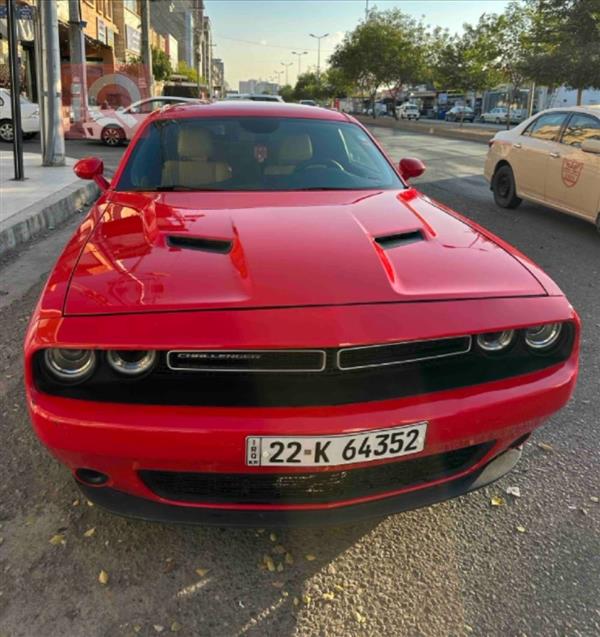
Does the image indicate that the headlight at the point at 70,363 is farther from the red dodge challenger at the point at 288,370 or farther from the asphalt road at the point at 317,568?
the asphalt road at the point at 317,568

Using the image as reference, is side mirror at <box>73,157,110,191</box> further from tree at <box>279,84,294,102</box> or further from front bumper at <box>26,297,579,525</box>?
tree at <box>279,84,294,102</box>

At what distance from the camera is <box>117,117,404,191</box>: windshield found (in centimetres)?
325

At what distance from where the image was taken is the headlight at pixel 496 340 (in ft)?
6.79

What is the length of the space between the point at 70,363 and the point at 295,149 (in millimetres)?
2061

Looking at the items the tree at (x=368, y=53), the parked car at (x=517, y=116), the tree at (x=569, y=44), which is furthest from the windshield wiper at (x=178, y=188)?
the tree at (x=368, y=53)

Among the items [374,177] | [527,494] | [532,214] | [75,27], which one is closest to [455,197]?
[532,214]

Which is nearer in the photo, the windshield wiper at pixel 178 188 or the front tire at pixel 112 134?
the windshield wiper at pixel 178 188

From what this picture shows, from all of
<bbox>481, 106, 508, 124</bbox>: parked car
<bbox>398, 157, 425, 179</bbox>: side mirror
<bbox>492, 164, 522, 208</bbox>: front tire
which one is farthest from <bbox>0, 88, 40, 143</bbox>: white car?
<bbox>481, 106, 508, 124</bbox>: parked car

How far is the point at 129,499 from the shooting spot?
2002 mm

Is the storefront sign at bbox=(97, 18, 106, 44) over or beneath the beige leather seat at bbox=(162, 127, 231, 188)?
over

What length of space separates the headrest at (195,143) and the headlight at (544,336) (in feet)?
6.66

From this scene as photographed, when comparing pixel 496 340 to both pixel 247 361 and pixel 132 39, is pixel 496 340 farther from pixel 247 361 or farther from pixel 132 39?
pixel 132 39

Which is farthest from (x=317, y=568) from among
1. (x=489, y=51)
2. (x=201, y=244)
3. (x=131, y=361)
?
(x=489, y=51)

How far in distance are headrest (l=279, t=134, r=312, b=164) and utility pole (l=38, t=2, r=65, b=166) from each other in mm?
9194
